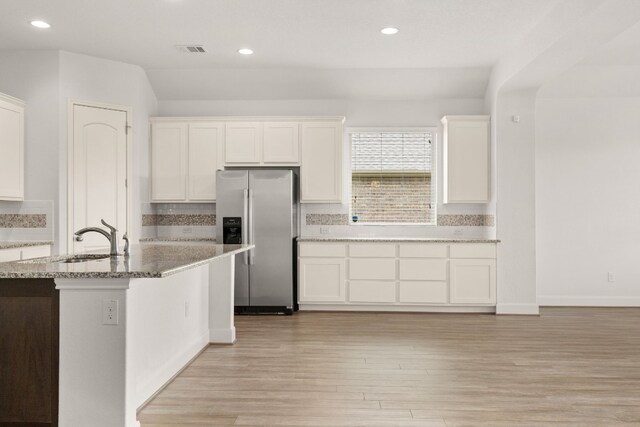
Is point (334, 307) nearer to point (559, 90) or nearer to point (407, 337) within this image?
point (407, 337)

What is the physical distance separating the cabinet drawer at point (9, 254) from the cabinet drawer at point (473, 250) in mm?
4441

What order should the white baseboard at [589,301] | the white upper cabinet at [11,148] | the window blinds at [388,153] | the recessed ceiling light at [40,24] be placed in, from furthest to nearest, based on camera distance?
1. the window blinds at [388,153]
2. the white baseboard at [589,301]
3. the white upper cabinet at [11,148]
4. the recessed ceiling light at [40,24]

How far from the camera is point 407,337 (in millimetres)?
4762

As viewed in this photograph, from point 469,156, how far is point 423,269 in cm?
147

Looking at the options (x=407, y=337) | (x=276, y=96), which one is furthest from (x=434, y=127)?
(x=407, y=337)

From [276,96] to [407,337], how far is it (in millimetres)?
3463

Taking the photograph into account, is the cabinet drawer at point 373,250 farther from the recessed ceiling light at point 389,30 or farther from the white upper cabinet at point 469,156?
the recessed ceiling light at point 389,30

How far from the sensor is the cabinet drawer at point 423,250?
234 inches

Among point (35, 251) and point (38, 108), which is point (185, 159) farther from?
point (35, 251)

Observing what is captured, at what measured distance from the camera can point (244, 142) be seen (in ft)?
→ 20.7

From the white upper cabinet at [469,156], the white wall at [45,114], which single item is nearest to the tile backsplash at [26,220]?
the white wall at [45,114]

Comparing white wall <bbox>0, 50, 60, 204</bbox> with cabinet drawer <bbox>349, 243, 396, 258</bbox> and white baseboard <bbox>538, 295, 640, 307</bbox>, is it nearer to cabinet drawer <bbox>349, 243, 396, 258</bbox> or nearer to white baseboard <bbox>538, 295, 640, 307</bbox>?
cabinet drawer <bbox>349, 243, 396, 258</bbox>

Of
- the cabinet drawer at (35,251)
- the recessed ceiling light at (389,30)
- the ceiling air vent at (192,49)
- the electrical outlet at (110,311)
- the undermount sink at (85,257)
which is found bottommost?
the electrical outlet at (110,311)

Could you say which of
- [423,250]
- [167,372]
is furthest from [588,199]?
[167,372]
